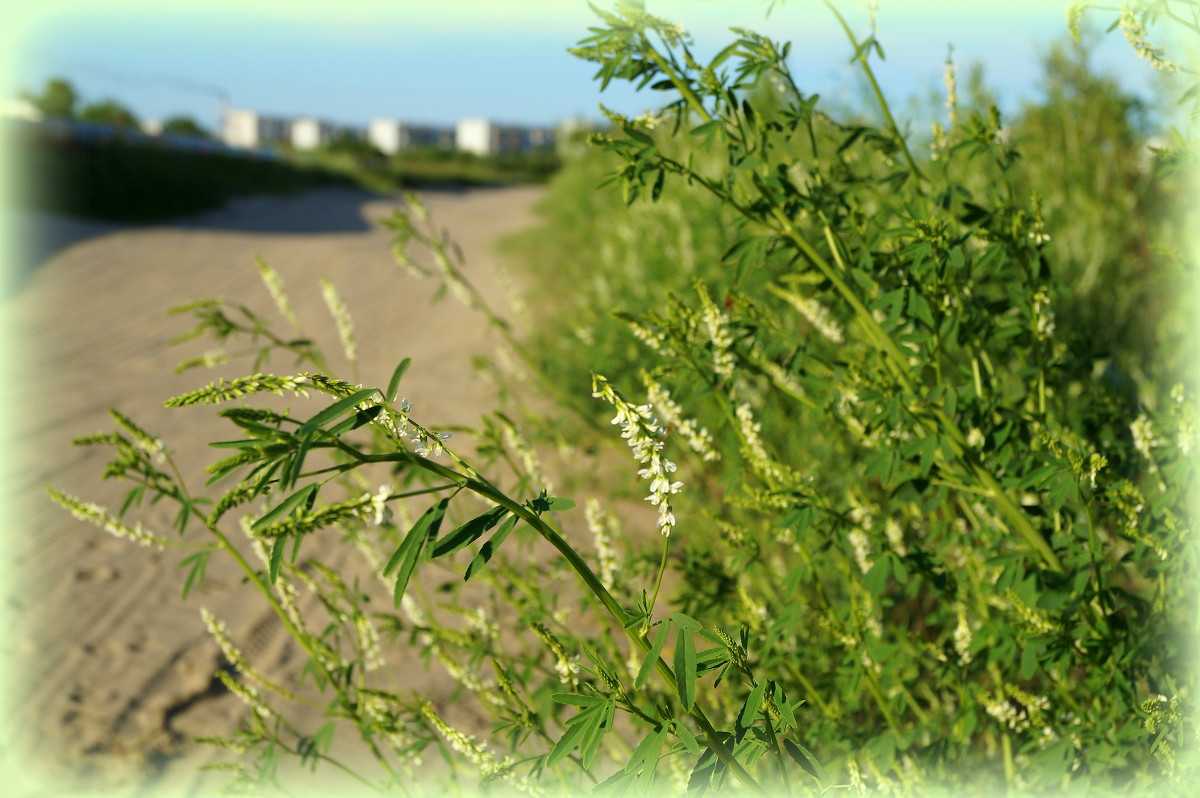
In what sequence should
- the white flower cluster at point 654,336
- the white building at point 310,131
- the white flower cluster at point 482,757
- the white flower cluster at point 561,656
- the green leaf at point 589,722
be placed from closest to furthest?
the green leaf at point 589,722 < the white flower cluster at point 561,656 < the white flower cluster at point 482,757 < the white flower cluster at point 654,336 < the white building at point 310,131

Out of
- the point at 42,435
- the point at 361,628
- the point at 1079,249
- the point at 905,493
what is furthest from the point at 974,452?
the point at 42,435

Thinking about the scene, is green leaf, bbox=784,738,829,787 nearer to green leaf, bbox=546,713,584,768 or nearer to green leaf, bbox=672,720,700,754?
green leaf, bbox=672,720,700,754

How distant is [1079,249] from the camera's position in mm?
5883

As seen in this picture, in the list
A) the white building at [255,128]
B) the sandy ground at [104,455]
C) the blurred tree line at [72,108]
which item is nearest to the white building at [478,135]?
the white building at [255,128]

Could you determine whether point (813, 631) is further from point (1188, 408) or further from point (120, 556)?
point (120, 556)

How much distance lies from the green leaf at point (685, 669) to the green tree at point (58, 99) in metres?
34.5

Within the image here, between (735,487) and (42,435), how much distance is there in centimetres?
506

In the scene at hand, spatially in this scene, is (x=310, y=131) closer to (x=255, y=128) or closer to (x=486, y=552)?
(x=255, y=128)

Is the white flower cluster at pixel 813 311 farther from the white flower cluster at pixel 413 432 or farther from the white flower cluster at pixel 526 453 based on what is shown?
the white flower cluster at pixel 413 432

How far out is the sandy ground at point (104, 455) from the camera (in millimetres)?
3227

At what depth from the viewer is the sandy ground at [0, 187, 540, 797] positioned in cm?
323

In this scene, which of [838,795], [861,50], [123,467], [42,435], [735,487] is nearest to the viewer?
[838,795]

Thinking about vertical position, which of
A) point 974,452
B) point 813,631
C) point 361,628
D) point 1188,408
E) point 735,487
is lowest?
point 813,631

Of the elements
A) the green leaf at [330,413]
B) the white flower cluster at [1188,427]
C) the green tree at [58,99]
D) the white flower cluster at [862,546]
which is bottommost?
the white flower cluster at [862,546]
